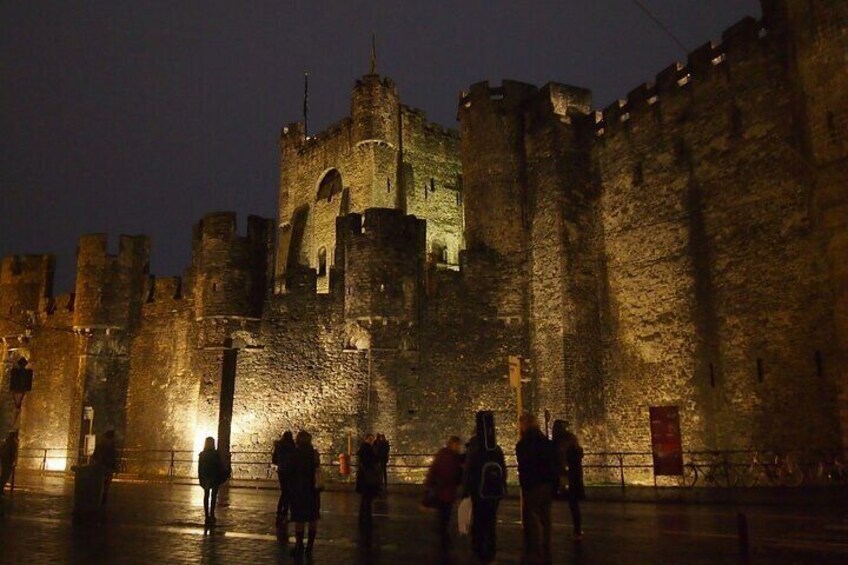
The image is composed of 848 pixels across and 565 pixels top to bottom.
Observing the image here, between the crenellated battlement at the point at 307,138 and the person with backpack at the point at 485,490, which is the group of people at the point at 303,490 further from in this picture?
the crenellated battlement at the point at 307,138

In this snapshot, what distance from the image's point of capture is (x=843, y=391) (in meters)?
13.8

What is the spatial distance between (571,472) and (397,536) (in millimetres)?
2363

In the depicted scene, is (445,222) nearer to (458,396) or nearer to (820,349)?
(458,396)

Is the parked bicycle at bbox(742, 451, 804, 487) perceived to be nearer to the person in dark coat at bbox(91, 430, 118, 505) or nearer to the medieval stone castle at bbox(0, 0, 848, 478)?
the medieval stone castle at bbox(0, 0, 848, 478)

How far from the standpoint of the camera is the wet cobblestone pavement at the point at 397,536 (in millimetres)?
7633

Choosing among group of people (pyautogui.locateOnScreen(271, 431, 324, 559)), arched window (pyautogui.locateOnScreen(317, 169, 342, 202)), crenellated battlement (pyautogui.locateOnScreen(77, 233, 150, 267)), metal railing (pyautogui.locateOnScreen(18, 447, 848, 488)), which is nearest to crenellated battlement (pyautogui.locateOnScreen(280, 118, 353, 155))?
arched window (pyautogui.locateOnScreen(317, 169, 342, 202))

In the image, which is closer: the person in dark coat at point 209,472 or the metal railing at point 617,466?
the person in dark coat at point 209,472

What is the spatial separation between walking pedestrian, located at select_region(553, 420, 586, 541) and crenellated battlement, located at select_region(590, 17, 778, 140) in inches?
449

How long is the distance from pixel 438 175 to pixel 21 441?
66.5ft

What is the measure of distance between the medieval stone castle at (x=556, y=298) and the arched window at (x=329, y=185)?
11.1 meters

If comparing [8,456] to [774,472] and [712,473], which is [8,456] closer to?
[712,473]

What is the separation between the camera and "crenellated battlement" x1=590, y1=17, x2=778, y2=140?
56.7ft

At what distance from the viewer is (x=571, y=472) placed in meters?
9.67

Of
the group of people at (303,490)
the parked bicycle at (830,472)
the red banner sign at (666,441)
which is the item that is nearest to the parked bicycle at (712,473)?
the red banner sign at (666,441)
